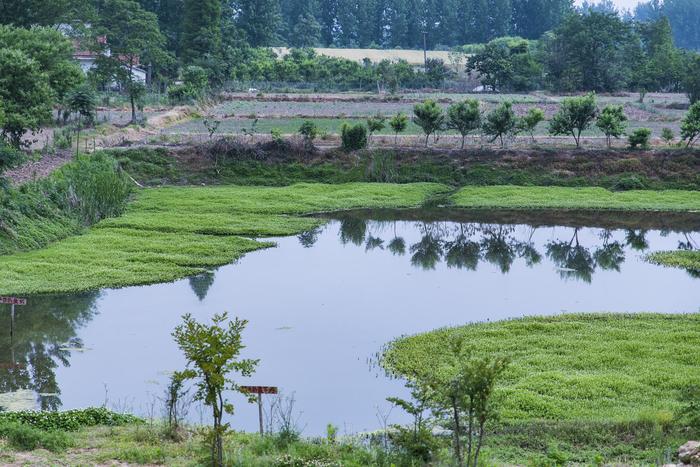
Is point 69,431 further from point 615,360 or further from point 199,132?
point 199,132

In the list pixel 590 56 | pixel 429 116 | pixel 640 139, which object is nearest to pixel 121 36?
pixel 429 116

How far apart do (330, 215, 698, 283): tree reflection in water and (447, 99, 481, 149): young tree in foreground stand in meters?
11.9

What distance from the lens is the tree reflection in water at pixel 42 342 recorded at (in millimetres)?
18859

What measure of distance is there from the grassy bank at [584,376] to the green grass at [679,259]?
647cm

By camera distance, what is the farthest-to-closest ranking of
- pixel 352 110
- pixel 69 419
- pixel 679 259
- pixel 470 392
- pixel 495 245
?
pixel 352 110 → pixel 495 245 → pixel 679 259 → pixel 69 419 → pixel 470 392

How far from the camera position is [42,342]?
21.9m

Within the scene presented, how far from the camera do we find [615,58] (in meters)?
84.4

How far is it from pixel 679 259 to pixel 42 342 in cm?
1869

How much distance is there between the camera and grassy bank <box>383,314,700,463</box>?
14.7 metres

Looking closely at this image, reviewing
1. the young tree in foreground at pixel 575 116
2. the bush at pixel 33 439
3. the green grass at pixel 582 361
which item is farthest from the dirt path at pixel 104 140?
the young tree in foreground at pixel 575 116

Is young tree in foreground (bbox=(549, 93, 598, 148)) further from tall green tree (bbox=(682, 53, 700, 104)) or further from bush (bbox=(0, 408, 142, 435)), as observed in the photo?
bush (bbox=(0, 408, 142, 435))

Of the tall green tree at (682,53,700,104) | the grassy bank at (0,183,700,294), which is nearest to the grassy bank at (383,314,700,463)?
the grassy bank at (0,183,700,294)

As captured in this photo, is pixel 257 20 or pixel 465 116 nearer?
pixel 465 116

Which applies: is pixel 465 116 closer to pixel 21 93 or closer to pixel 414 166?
pixel 414 166
